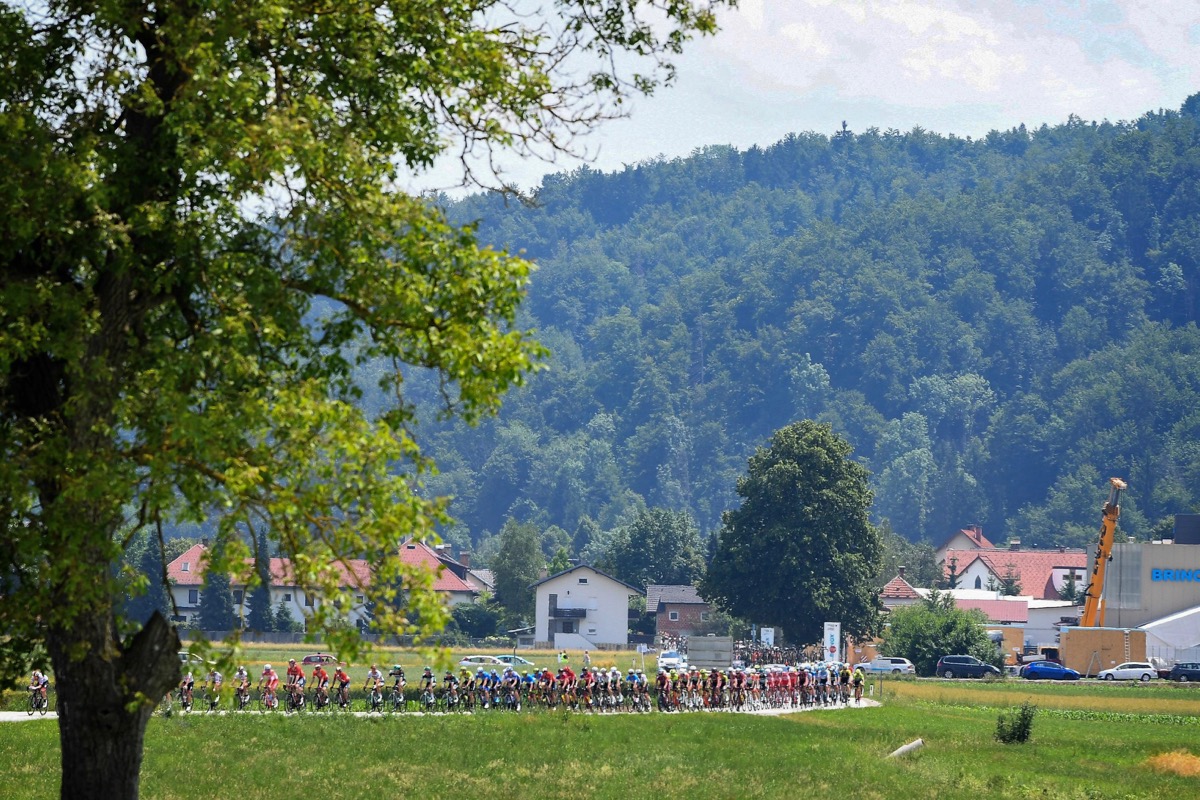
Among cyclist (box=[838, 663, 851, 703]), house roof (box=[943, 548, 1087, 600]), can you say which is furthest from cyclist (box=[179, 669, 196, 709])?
house roof (box=[943, 548, 1087, 600])

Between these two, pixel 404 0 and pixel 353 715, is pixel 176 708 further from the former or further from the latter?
pixel 404 0

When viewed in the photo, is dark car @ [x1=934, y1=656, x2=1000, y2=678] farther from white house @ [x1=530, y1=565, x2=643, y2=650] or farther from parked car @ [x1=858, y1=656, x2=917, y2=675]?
white house @ [x1=530, y1=565, x2=643, y2=650]

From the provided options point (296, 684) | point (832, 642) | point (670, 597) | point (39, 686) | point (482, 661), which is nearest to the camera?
point (39, 686)

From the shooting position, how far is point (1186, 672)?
84438 millimetres

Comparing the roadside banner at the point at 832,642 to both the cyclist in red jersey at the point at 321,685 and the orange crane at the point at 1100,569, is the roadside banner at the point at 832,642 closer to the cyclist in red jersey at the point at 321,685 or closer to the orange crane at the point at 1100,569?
the cyclist in red jersey at the point at 321,685

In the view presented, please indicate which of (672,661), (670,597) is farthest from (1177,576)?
(670,597)

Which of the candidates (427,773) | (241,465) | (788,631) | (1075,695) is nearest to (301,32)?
(241,465)

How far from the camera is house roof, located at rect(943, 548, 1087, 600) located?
170375 mm

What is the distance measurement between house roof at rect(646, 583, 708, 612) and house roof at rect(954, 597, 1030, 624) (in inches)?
865

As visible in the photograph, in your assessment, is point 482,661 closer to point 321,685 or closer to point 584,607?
point 321,685

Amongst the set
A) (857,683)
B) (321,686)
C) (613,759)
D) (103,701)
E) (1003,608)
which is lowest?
(613,759)

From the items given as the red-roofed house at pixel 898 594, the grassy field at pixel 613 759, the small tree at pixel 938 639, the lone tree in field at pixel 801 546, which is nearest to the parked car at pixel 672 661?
the lone tree in field at pixel 801 546

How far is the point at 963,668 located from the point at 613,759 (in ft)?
174

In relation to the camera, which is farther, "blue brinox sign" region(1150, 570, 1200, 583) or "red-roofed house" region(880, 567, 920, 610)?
"red-roofed house" region(880, 567, 920, 610)
